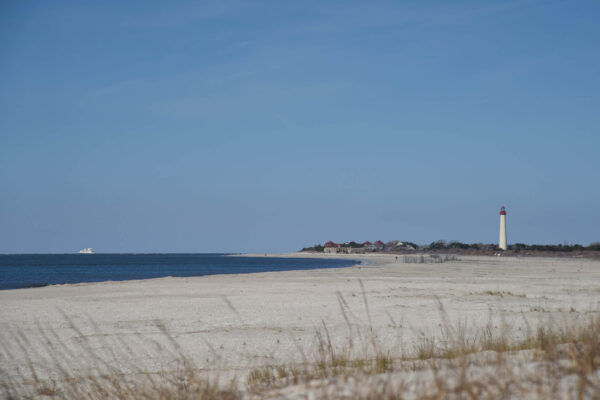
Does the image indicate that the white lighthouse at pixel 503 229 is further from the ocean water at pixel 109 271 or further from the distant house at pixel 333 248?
the distant house at pixel 333 248

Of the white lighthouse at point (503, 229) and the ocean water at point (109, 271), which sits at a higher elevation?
the white lighthouse at point (503, 229)

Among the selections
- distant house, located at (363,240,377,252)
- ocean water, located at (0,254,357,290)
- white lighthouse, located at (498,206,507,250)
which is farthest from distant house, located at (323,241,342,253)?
ocean water, located at (0,254,357,290)

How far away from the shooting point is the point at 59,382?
26.5ft

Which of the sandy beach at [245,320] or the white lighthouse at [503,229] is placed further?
the white lighthouse at [503,229]

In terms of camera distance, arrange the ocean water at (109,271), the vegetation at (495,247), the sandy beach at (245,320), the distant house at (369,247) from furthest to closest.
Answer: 1. the distant house at (369,247)
2. the vegetation at (495,247)
3. the ocean water at (109,271)
4. the sandy beach at (245,320)

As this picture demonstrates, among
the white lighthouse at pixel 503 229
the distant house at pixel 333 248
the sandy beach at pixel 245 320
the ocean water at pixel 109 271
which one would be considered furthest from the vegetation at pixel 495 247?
the sandy beach at pixel 245 320

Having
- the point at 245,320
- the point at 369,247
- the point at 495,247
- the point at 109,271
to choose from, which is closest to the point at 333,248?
the point at 369,247

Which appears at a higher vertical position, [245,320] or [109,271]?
[245,320]

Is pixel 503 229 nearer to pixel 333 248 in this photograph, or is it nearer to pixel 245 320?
pixel 333 248

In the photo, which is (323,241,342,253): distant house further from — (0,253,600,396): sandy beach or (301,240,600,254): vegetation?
(0,253,600,396): sandy beach

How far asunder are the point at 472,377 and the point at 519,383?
1.35ft

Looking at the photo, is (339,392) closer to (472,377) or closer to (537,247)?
(472,377)

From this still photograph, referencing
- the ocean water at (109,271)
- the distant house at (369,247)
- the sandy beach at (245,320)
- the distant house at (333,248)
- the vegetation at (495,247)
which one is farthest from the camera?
the distant house at (333,248)

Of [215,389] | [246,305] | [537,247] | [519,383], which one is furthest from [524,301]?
[537,247]
